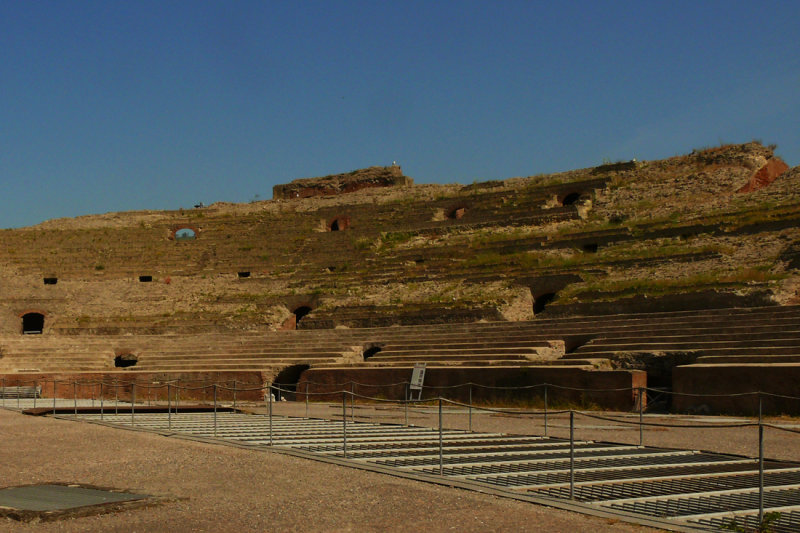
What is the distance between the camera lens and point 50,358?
29.1 metres

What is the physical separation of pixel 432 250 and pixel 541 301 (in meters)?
6.44

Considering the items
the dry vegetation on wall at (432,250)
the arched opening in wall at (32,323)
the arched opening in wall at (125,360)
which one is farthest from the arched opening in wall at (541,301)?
the arched opening in wall at (32,323)

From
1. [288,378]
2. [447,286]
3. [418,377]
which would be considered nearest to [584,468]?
[418,377]

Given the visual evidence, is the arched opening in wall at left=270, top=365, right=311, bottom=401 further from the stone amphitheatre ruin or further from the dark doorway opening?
the dark doorway opening

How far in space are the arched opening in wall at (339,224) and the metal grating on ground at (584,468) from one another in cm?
2537

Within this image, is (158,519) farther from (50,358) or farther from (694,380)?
(50,358)

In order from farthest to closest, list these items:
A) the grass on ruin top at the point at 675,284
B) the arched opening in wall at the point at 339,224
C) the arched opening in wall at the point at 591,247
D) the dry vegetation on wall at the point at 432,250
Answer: the arched opening in wall at the point at 339,224 → the arched opening in wall at the point at 591,247 → the dry vegetation on wall at the point at 432,250 → the grass on ruin top at the point at 675,284

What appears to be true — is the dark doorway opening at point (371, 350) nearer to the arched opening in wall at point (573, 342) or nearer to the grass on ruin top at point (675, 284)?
the grass on ruin top at point (675, 284)

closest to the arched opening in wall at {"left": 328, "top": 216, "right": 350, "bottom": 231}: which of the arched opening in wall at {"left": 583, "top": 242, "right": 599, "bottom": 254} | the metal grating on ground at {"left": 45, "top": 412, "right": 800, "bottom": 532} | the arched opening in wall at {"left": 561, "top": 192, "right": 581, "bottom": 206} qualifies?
the arched opening in wall at {"left": 561, "top": 192, "right": 581, "bottom": 206}

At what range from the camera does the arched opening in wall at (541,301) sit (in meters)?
27.9

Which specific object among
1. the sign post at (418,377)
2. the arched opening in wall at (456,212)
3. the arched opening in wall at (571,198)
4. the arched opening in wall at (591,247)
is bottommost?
the sign post at (418,377)

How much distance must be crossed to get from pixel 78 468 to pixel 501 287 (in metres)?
19.0

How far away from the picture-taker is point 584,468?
10.2 meters

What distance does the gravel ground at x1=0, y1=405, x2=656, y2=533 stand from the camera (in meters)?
7.19
